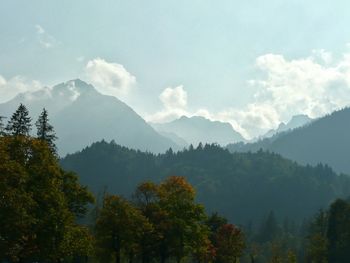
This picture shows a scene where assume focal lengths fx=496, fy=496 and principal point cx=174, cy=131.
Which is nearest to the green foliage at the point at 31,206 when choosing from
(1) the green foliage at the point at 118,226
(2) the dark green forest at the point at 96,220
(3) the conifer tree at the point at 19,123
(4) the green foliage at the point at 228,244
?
(2) the dark green forest at the point at 96,220

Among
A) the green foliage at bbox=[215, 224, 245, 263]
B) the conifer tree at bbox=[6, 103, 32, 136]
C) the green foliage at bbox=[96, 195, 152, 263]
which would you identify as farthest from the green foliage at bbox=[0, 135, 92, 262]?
the green foliage at bbox=[215, 224, 245, 263]

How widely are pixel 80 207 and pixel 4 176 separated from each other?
88.5 ft

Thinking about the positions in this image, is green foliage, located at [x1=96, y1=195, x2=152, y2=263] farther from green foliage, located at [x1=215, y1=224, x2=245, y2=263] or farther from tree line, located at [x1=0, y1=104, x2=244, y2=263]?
green foliage, located at [x1=215, y1=224, x2=245, y2=263]

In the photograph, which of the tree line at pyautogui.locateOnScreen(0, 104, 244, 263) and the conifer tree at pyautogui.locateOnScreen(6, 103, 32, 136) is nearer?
the tree line at pyautogui.locateOnScreen(0, 104, 244, 263)

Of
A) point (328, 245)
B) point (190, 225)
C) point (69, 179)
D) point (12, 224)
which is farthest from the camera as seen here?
point (328, 245)

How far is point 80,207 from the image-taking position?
220ft

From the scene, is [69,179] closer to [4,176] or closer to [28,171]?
[28,171]

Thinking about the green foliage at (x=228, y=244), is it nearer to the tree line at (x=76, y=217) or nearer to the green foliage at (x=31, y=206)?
the tree line at (x=76, y=217)

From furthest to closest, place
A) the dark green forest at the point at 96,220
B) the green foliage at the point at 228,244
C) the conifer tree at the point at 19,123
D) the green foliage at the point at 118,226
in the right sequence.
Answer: the green foliage at the point at 228,244
the conifer tree at the point at 19,123
the green foliage at the point at 118,226
the dark green forest at the point at 96,220

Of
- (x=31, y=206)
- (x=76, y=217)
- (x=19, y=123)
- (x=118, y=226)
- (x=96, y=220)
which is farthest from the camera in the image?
(x=96, y=220)

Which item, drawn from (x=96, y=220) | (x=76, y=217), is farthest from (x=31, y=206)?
(x=96, y=220)

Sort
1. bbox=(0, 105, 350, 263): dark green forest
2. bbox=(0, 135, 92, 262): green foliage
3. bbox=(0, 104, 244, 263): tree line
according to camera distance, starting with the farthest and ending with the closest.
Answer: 1. bbox=(0, 105, 350, 263): dark green forest
2. bbox=(0, 104, 244, 263): tree line
3. bbox=(0, 135, 92, 262): green foliage

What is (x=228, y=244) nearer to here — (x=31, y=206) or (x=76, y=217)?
(x=76, y=217)

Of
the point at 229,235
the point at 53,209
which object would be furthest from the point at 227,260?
the point at 53,209
